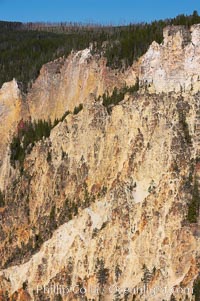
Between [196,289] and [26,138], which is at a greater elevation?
[26,138]

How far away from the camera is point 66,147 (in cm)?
6350

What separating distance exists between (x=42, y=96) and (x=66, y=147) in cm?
1375

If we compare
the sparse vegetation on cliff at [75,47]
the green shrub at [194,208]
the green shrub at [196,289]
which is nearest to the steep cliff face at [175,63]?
the sparse vegetation on cliff at [75,47]

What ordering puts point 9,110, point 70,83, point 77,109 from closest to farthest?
point 77,109, point 70,83, point 9,110

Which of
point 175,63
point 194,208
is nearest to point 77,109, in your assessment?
point 175,63

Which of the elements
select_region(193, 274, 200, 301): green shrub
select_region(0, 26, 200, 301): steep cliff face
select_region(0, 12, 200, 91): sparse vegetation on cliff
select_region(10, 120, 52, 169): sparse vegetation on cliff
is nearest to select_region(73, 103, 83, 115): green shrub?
select_region(0, 26, 200, 301): steep cliff face

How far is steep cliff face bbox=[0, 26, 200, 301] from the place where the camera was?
170 feet

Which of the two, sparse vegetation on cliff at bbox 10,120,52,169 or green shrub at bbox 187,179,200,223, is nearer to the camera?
green shrub at bbox 187,179,200,223

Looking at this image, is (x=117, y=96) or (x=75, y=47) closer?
(x=117, y=96)

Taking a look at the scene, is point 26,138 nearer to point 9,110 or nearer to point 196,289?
point 9,110

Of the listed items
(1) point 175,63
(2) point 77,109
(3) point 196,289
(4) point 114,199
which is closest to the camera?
(3) point 196,289

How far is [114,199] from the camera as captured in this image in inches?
2195

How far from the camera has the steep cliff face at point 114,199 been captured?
51.9 metres

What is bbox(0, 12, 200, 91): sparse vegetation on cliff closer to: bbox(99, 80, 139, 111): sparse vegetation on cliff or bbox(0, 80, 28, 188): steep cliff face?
bbox(0, 80, 28, 188): steep cliff face
